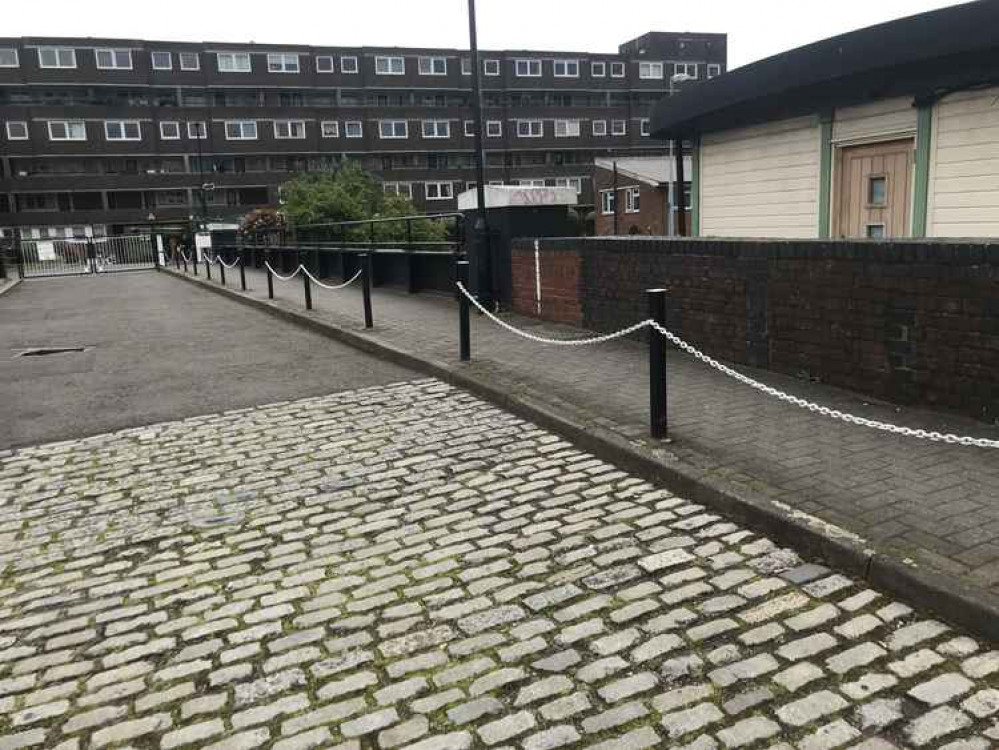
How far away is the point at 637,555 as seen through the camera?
4312mm

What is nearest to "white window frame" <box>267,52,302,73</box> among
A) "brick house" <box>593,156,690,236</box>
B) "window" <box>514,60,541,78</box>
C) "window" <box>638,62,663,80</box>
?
"window" <box>514,60,541,78</box>

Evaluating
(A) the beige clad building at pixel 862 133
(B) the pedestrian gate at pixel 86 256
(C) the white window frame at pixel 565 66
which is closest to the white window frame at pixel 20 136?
(B) the pedestrian gate at pixel 86 256

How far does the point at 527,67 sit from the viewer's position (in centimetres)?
8575

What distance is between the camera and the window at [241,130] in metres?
74.0

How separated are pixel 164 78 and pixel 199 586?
78896mm

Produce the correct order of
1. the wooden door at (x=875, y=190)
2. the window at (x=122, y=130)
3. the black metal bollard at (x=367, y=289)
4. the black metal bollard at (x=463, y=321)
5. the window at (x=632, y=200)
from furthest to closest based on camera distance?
the window at (x=122, y=130), the window at (x=632, y=200), the black metal bollard at (x=367, y=289), the wooden door at (x=875, y=190), the black metal bollard at (x=463, y=321)

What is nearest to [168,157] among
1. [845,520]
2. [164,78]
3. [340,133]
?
[164,78]

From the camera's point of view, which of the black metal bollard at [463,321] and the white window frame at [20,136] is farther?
the white window frame at [20,136]

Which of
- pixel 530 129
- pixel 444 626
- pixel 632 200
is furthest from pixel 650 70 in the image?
pixel 444 626

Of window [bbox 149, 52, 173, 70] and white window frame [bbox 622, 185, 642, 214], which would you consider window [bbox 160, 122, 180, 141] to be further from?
white window frame [bbox 622, 185, 642, 214]

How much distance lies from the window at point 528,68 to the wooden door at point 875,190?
8008 centimetres

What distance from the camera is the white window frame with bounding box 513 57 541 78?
279ft

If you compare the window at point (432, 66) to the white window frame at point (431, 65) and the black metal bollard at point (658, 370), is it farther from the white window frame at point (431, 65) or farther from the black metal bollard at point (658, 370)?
the black metal bollard at point (658, 370)

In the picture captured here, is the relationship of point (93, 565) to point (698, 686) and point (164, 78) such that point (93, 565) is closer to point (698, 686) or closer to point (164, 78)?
point (698, 686)
